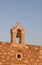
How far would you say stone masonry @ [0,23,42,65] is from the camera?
29.5 meters

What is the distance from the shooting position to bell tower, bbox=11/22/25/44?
98.6 ft

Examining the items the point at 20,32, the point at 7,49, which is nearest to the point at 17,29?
the point at 20,32

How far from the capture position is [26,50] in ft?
100

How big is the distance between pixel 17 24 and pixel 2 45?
8.46ft

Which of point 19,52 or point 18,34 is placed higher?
point 18,34

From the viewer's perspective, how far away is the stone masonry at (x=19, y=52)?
29469mm

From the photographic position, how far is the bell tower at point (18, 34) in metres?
30.0

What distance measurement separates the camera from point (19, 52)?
99.0 ft

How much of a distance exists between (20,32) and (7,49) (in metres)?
2.20

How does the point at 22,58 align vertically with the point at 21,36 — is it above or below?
below

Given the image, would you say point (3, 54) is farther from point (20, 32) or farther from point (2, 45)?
point (20, 32)

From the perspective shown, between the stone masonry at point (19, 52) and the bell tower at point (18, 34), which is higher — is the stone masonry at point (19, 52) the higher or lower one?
the lower one

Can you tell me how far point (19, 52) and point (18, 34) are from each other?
1817 millimetres

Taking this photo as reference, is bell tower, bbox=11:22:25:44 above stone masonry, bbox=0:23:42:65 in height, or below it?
above
